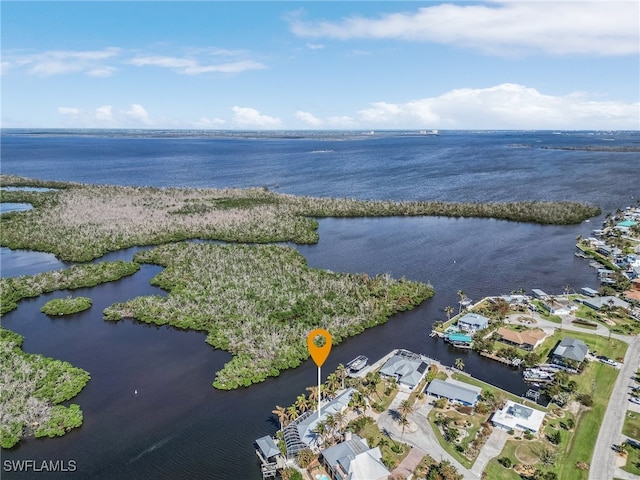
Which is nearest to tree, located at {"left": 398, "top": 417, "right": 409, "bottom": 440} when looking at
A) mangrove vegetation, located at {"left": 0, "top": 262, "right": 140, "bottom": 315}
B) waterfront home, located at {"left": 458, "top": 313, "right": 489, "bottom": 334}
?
waterfront home, located at {"left": 458, "top": 313, "right": 489, "bottom": 334}

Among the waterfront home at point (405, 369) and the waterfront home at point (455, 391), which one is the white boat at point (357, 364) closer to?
the waterfront home at point (405, 369)

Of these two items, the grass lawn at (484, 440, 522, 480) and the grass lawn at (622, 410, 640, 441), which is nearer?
the grass lawn at (484, 440, 522, 480)

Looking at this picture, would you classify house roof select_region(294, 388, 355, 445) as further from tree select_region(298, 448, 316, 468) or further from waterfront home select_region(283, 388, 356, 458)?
tree select_region(298, 448, 316, 468)

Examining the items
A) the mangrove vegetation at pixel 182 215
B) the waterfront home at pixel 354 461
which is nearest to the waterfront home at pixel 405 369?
the waterfront home at pixel 354 461

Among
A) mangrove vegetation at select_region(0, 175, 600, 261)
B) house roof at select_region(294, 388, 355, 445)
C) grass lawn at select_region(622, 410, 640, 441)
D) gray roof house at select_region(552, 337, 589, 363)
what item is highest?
mangrove vegetation at select_region(0, 175, 600, 261)

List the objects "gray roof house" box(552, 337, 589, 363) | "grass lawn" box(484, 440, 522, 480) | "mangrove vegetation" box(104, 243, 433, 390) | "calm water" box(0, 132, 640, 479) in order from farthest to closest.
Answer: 1. "mangrove vegetation" box(104, 243, 433, 390)
2. "gray roof house" box(552, 337, 589, 363)
3. "calm water" box(0, 132, 640, 479)
4. "grass lawn" box(484, 440, 522, 480)

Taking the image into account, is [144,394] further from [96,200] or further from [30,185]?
[30,185]

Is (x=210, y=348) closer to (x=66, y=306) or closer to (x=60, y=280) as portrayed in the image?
(x=66, y=306)

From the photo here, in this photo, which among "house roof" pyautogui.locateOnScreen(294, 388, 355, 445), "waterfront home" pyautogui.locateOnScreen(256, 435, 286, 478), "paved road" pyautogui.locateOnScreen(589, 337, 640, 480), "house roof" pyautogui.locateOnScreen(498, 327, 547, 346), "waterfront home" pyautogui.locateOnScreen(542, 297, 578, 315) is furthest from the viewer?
"waterfront home" pyautogui.locateOnScreen(542, 297, 578, 315)
